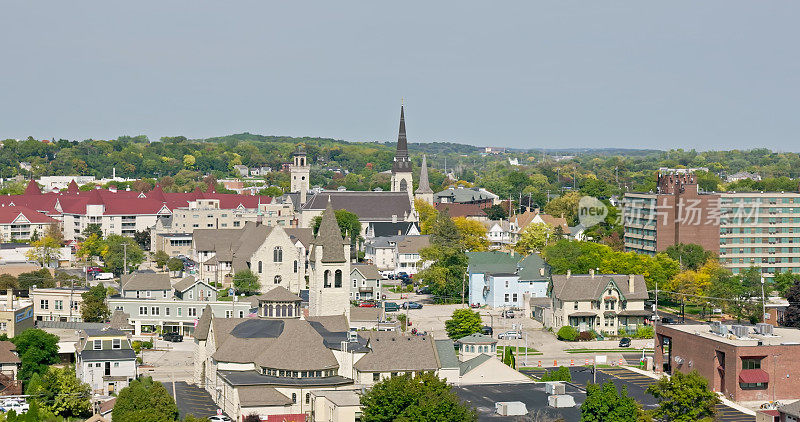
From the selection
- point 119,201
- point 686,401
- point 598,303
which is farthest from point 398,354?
point 119,201

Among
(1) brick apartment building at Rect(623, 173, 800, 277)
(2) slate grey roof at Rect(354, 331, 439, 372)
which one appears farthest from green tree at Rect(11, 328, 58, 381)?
(1) brick apartment building at Rect(623, 173, 800, 277)

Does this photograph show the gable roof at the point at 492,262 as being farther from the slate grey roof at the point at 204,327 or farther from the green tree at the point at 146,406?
the green tree at the point at 146,406

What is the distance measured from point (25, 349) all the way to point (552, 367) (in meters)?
33.5

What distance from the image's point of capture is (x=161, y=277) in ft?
324

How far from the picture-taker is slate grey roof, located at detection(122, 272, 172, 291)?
319 ft

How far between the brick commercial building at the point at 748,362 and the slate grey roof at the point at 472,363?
11235 millimetres

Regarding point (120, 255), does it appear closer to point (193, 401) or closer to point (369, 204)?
point (369, 204)

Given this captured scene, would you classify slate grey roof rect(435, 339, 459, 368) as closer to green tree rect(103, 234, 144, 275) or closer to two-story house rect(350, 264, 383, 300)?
two-story house rect(350, 264, 383, 300)

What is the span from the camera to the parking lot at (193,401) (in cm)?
6481

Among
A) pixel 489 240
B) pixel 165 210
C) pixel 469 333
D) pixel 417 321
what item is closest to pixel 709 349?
pixel 469 333

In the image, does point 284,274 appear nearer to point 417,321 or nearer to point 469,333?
point 417,321

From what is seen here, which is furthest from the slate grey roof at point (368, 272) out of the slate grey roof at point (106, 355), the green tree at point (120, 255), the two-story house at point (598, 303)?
the slate grey roof at point (106, 355)

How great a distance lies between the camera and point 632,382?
73.6 metres

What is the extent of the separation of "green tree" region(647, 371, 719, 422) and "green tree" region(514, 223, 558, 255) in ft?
233
